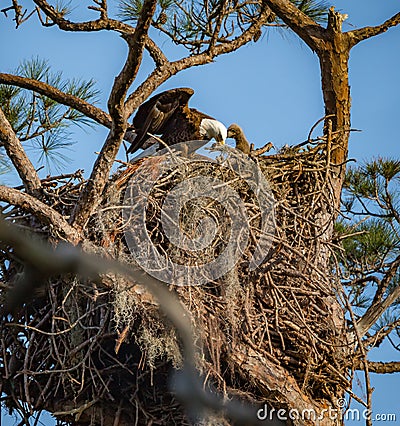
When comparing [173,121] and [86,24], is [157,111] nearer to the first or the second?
[173,121]

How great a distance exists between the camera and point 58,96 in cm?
448

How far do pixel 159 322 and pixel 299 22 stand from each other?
2.14 meters

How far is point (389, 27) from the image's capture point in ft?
15.8

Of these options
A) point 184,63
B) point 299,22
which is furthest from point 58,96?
point 299,22

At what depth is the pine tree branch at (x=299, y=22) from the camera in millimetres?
4699

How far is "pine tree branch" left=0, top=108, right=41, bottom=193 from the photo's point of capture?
3.37m

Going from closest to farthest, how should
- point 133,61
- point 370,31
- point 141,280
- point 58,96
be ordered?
1. point 133,61
2. point 141,280
3. point 58,96
4. point 370,31

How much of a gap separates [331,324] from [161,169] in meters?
1.05

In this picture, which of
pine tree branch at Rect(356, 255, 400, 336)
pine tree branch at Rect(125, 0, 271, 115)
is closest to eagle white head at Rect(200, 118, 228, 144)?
pine tree branch at Rect(125, 0, 271, 115)

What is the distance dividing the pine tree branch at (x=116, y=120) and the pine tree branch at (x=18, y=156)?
0.39 metres

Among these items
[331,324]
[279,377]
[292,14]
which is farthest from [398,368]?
[292,14]

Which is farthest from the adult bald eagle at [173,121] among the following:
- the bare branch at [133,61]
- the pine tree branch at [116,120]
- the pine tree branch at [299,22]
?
the bare branch at [133,61]

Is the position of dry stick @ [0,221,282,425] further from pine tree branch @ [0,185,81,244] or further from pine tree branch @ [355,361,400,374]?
pine tree branch @ [355,361,400,374]

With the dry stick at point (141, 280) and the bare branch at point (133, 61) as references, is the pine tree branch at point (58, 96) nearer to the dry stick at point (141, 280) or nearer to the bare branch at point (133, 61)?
the dry stick at point (141, 280)
